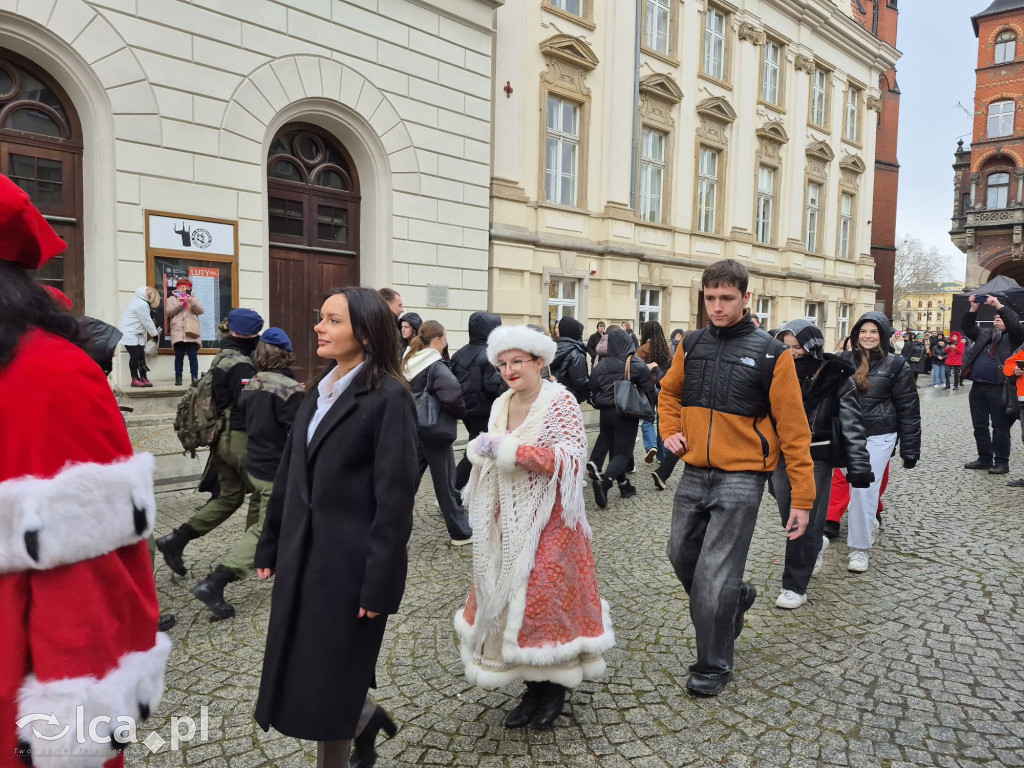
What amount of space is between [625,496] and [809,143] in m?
20.9

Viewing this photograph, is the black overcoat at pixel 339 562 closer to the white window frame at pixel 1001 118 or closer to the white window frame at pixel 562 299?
the white window frame at pixel 562 299

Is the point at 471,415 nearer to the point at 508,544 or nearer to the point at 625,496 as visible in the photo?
the point at 625,496

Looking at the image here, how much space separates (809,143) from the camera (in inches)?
927

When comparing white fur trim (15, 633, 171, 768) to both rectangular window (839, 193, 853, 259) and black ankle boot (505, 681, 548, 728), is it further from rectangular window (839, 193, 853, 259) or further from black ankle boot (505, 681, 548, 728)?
rectangular window (839, 193, 853, 259)

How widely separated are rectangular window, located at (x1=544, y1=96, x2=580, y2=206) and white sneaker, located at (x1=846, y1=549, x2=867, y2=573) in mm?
12041

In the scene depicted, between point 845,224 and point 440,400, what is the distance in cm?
2600

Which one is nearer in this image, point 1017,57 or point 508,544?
point 508,544

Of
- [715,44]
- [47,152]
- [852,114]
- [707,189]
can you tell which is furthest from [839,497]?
[852,114]

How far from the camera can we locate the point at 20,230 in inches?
56.8

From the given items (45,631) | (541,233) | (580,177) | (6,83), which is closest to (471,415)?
(45,631)

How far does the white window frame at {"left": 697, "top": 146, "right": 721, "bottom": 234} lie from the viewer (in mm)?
→ 19781

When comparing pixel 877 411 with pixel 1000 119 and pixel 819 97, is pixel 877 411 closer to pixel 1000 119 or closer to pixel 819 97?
pixel 819 97

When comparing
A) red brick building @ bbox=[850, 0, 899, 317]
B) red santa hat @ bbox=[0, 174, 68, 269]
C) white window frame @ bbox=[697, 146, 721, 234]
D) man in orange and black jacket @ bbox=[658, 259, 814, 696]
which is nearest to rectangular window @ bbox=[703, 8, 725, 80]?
white window frame @ bbox=[697, 146, 721, 234]

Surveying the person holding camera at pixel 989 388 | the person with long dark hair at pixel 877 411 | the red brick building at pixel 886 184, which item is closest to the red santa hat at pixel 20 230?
the person with long dark hair at pixel 877 411
